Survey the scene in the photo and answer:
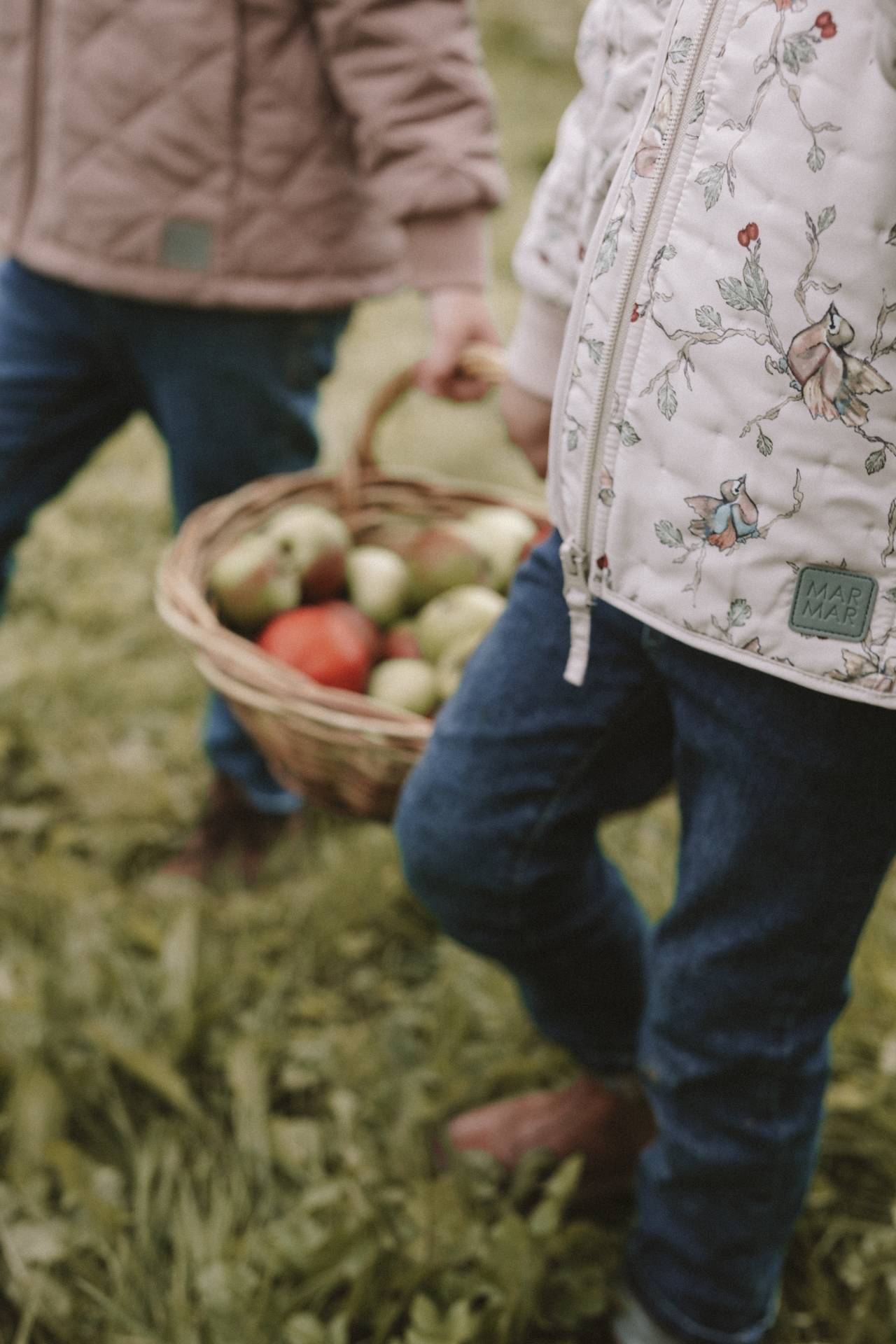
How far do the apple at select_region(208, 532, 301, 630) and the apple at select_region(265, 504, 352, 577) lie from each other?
0.05 ft

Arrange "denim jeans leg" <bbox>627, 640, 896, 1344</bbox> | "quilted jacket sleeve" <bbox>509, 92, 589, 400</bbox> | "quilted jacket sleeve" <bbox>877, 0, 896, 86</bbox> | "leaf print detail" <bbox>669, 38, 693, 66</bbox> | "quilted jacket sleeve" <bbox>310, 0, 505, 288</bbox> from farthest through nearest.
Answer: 1. "quilted jacket sleeve" <bbox>310, 0, 505, 288</bbox>
2. "quilted jacket sleeve" <bbox>509, 92, 589, 400</bbox>
3. "denim jeans leg" <bbox>627, 640, 896, 1344</bbox>
4. "leaf print detail" <bbox>669, 38, 693, 66</bbox>
5. "quilted jacket sleeve" <bbox>877, 0, 896, 86</bbox>

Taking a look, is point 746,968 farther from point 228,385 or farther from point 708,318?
point 228,385

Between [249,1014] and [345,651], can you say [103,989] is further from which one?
[345,651]

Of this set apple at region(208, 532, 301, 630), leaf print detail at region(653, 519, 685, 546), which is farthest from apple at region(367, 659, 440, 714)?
leaf print detail at region(653, 519, 685, 546)

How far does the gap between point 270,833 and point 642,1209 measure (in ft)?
3.33

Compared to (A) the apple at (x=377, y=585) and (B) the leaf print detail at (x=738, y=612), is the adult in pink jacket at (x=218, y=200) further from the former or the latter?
(B) the leaf print detail at (x=738, y=612)

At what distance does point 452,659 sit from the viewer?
1.55 metres

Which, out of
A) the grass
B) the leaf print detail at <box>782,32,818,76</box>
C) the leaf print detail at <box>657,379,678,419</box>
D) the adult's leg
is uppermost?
the leaf print detail at <box>782,32,818,76</box>

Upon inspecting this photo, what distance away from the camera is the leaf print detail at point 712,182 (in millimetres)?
781

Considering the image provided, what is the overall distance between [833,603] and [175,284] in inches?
40.1

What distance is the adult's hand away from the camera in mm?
1495

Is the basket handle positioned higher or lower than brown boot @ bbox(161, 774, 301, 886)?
higher

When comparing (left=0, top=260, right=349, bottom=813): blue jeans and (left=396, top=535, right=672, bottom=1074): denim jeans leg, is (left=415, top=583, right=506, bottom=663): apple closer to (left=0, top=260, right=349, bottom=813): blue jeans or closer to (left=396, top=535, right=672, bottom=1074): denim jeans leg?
(left=0, top=260, right=349, bottom=813): blue jeans

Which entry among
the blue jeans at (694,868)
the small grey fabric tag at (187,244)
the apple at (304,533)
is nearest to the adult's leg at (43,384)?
the small grey fabric tag at (187,244)
